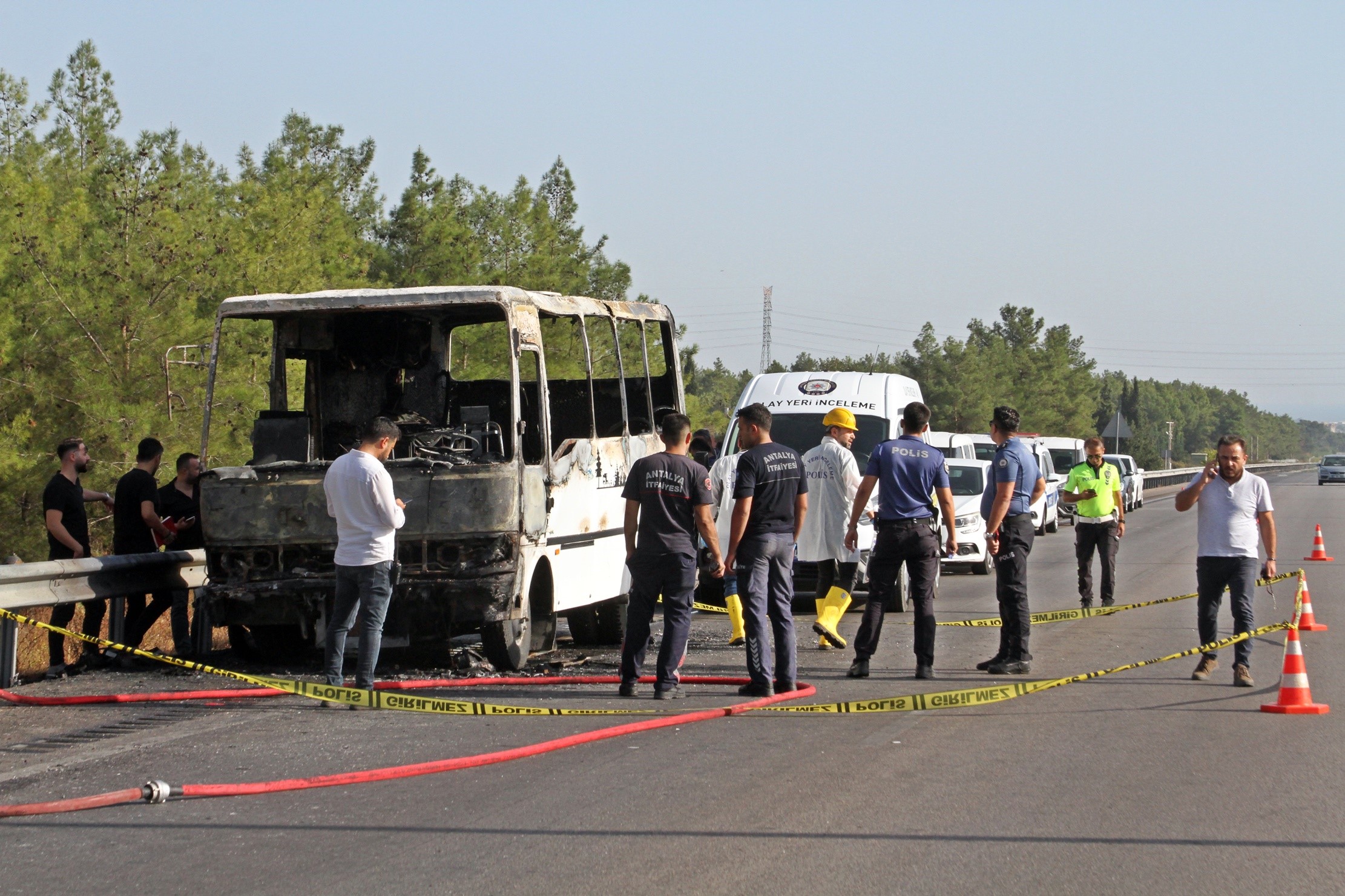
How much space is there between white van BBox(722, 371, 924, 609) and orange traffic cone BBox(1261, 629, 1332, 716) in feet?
23.5

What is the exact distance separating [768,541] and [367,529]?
8.06ft

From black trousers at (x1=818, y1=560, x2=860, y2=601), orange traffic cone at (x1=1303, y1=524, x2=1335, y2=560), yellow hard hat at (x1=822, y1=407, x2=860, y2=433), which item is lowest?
orange traffic cone at (x1=1303, y1=524, x2=1335, y2=560)

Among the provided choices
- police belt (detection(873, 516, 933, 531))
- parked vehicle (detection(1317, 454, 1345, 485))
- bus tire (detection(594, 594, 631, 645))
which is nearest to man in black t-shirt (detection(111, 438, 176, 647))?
bus tire (detection(594, 594, 631, 645))

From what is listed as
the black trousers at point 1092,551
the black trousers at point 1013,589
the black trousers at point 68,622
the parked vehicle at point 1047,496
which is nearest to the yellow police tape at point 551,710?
the black trousers at point 1013,589

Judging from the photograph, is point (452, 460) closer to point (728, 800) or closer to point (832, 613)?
point (832, 613)

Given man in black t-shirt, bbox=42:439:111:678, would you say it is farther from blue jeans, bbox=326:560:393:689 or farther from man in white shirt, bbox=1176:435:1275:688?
man in white shirt, bbox=1176:435:1275:688

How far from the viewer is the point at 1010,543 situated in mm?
10102

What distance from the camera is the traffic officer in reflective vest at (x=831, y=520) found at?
1148 cm

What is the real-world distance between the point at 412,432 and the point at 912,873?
695cm

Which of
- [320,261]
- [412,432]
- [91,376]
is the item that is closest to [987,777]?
[412,432]

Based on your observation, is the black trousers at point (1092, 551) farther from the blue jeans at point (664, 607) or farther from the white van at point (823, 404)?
the blue jeans at point (664, 607)

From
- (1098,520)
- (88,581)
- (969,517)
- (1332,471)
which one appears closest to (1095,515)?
(1098,520)

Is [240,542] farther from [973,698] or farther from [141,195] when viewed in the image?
[141,195]

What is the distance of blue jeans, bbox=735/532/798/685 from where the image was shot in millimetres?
8922
